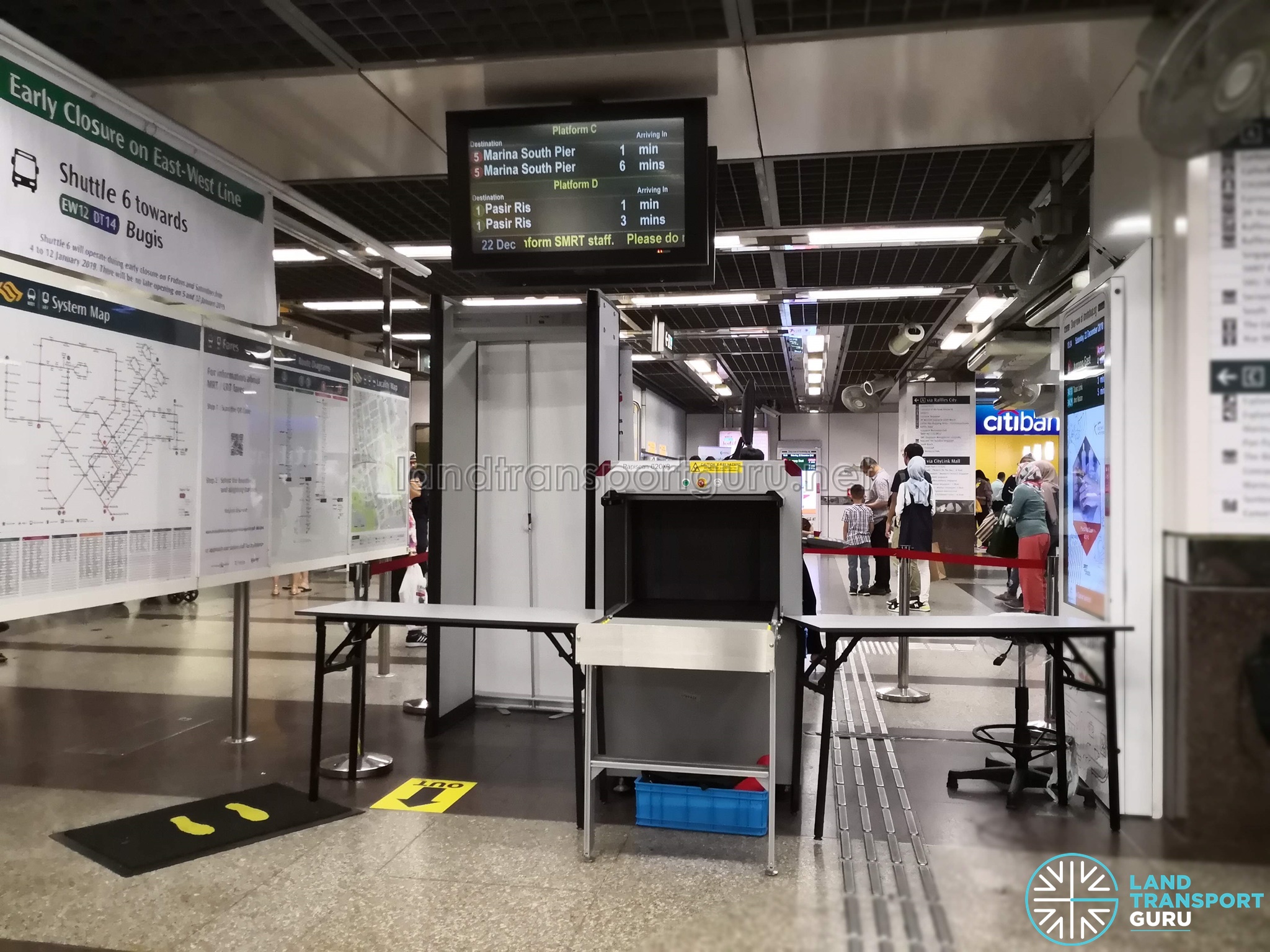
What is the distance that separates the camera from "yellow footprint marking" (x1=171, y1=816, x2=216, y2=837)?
2.98 meters

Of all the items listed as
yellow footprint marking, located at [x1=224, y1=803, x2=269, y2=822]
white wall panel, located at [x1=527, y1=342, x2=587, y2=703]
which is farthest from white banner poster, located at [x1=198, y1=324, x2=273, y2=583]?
white wall panel, located at [x1=527, y1=342, x2=587, y2=703]

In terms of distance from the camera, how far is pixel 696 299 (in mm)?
7727

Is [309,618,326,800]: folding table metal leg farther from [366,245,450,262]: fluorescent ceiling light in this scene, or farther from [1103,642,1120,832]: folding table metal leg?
[366,245,450,262]: fluorescent ceiling light

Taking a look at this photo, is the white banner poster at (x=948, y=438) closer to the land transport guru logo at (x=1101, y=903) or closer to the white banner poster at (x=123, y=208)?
the white banner poster at (x=123, y=208)

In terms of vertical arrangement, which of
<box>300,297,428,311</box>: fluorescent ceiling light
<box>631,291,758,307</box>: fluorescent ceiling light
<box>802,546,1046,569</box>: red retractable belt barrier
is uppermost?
<box>300,297,428,311</box>: fluorescent ceiling light

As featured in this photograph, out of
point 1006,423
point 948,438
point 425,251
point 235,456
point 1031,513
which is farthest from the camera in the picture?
point 1006,423

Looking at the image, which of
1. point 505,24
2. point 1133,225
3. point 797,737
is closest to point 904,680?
point 797,737

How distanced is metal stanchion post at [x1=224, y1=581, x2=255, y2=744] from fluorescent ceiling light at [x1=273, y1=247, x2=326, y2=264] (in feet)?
9.77

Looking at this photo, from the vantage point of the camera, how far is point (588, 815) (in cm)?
279

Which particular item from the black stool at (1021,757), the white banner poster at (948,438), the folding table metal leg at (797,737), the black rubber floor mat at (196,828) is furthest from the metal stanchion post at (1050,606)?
the white banner poster at (948,438)

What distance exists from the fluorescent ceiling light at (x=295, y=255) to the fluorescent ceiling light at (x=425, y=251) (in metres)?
0.67

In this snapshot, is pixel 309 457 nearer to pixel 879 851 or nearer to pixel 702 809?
pixel 702 809

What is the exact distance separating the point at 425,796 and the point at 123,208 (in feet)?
8.39

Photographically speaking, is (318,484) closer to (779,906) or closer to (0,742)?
(0,742)
